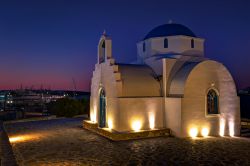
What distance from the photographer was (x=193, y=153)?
1145 centimetres

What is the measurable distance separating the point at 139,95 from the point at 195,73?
13.7 ft

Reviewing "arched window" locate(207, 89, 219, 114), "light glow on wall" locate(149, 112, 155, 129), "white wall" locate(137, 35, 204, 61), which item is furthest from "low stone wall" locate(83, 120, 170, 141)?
"white wall" locate(137, 35, 204, 61)

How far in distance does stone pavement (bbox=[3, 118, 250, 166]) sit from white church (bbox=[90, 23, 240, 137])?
1.51m

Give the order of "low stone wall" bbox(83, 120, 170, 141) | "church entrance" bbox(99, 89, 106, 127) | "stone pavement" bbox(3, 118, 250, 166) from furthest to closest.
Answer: "church entrance" bbox(99, 89, 106, 127) → "low stone wall" bbox(83, 120, 170, 141) → "stone pavement" bbox(3, 118, 250, 166)

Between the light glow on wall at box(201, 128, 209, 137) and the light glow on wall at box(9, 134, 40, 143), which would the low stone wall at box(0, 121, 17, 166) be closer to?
the light glow on wall at box(9, 134, 40, 143)

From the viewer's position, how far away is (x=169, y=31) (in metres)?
20.7

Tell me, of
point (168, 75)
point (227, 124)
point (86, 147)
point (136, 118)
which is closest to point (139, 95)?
point (136, 118)

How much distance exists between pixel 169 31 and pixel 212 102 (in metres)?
7.34

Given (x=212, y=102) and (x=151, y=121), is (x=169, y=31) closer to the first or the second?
(x=212, y=102)

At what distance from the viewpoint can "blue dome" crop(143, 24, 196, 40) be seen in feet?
67.2

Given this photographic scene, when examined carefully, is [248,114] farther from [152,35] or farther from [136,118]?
[136,118]

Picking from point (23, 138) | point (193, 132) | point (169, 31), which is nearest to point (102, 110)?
point (23, 138)

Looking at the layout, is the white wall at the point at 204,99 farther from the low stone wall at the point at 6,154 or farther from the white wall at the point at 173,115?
the low stone wall at the point at 6,154

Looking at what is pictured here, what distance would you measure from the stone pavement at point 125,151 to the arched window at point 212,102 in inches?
113
